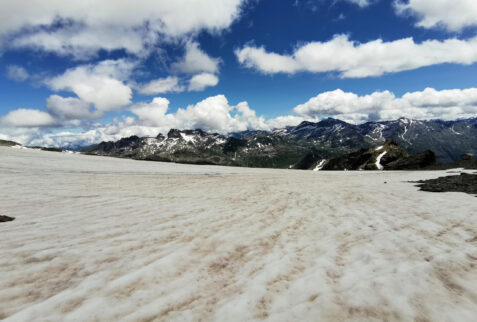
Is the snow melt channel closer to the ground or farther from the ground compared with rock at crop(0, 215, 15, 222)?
farther from the ground

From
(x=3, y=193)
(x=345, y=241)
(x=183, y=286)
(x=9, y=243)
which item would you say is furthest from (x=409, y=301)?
(x=3, y=193)

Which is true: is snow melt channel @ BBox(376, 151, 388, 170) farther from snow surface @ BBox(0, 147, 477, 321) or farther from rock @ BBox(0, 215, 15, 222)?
rock @ BBox(0, 215, 15, 222)

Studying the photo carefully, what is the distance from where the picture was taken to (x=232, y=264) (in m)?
5.93

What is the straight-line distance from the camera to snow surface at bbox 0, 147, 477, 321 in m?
4.04

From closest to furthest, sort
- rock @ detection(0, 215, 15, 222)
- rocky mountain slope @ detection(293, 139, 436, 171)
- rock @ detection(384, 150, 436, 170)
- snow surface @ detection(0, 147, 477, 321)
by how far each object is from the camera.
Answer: snow surface @ detection(0, 147, 477, 321)
rock @ detection(0, 215, 15, 222)
rock @ detection(384, 150, 436, 170)
rocky mountain slope @ detection(293, 139, 436, 171)

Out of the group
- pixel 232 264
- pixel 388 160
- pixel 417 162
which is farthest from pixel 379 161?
pixel 232 264

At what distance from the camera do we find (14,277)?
15.3 ft

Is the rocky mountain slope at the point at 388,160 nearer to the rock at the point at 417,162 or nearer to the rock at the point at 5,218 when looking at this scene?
the rock at the point at 417,162

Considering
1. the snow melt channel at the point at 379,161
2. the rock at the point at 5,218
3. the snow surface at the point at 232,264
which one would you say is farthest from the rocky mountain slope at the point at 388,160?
the rock at the point at 5,218

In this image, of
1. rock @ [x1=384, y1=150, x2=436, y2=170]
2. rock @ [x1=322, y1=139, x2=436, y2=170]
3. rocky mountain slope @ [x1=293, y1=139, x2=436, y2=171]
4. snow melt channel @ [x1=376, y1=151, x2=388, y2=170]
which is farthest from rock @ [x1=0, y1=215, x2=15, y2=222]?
snow melt channel @ [x1=376, y1=151, x2=388, y2=170]

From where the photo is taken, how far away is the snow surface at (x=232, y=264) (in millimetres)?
4035

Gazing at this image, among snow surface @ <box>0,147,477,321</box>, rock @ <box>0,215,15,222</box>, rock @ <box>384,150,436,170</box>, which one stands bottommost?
snow surface @ <box>0,147,477,321</box>

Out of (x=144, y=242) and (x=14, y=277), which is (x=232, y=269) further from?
(x=14, y=277)

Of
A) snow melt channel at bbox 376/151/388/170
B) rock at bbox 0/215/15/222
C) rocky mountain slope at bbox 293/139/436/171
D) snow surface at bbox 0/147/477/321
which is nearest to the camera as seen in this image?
snow surface at bbox 0/147/477/321
